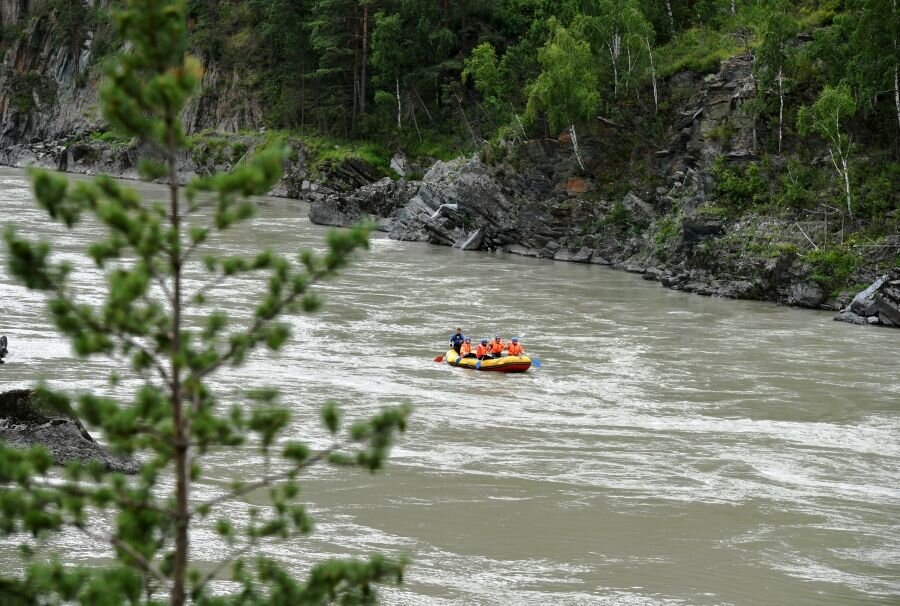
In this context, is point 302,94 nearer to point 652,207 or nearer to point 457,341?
point 652,207

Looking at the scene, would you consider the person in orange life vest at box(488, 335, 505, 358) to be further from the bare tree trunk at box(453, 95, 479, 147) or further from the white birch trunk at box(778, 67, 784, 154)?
the bare tree trunk at box(453, 95, 479, 147)

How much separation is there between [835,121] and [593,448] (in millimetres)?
23800

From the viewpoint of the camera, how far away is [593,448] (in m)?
20.3

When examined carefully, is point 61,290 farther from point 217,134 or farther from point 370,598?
point 217,134

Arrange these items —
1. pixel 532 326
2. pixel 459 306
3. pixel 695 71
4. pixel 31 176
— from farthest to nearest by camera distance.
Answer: pixel 695 71 → pixel 459 306 → pixel 532 326 → pixel 31 176

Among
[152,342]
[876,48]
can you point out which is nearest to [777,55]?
[876,48]

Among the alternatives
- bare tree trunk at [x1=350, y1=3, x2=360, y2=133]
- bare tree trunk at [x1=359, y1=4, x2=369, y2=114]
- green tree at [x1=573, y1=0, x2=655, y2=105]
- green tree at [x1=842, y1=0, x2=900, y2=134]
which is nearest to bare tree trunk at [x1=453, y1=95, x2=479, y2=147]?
bare tree trunk at [x1=359, y1=4, x2=369, y2=114]

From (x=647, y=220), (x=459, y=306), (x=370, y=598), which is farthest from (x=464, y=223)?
(x=370, y=598)

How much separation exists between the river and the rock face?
150cm

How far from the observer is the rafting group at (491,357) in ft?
87.0

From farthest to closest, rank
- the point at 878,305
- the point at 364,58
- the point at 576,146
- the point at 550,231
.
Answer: the point at 364,58
the point at 576,146
the point at 550,231
the point at 878,305

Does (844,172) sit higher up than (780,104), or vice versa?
(780,104)

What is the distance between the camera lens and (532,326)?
32.8 metres

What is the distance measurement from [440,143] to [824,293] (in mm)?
37692
